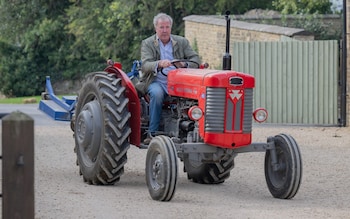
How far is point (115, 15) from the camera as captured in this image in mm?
38125

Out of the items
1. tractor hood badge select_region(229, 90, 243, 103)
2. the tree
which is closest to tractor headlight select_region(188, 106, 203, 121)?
tractor hood badge select_region(229, 90, 243, 103)

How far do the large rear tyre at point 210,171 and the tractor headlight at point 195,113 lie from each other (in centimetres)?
134

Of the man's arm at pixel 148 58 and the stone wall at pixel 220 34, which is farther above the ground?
the stone wall at pixel 220 34

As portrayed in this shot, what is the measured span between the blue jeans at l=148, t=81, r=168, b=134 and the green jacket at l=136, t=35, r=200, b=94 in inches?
8.0

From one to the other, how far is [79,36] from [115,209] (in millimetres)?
31673

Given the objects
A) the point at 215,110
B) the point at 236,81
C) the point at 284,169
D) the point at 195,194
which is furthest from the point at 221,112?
the point at 195,194

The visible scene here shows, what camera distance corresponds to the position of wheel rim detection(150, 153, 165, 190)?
426 inches

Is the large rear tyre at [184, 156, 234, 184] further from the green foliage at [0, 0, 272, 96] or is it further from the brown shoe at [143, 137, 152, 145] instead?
the green foliage at [0, 0, 272, 96]

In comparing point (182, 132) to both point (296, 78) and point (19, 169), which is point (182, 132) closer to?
point (19, 169)

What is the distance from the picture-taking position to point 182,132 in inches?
468

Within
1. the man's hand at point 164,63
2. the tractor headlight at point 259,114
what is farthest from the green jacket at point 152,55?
the tractor headlight at point 259,114

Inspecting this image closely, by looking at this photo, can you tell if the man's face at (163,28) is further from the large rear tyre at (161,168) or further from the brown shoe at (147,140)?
the large rear tyre at (161,168)

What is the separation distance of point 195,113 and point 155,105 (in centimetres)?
88

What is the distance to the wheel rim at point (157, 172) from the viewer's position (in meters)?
10.8
